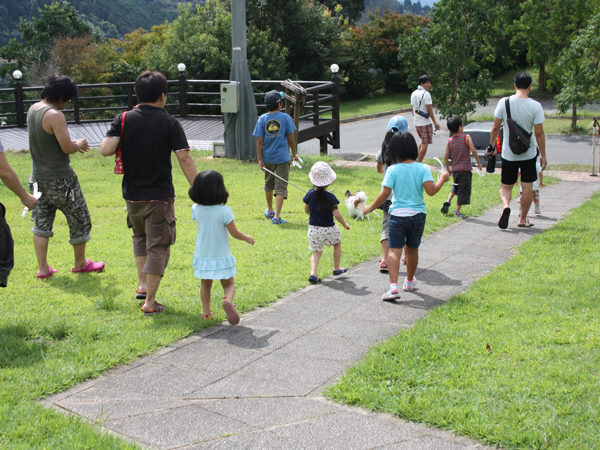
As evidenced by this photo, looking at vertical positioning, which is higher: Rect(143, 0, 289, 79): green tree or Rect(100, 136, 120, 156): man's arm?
Rect(143, 0, 289, 79): green tree

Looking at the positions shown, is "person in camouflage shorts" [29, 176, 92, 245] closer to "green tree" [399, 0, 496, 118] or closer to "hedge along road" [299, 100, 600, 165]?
"hedge along road" [299, 100, 600, 165]

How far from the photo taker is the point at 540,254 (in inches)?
285

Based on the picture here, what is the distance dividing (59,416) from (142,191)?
2.21 m

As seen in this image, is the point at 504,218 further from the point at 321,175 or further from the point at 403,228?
the point at 321,175

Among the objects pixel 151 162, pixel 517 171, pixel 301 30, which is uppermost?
pixel 301 30

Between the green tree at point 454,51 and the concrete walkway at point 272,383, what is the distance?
20.5m

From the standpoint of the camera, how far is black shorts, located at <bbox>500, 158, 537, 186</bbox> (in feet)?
28.4

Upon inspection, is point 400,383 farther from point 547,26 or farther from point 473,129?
point 547,26

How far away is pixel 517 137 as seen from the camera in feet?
27.7

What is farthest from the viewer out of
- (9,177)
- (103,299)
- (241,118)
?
(241,118)

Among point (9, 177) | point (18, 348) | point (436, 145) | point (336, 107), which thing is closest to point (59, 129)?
point (9, 177)

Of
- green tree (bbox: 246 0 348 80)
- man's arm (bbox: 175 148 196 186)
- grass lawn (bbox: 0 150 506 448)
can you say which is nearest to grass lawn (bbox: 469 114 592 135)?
green tree (bbox: 246 0 348 80)

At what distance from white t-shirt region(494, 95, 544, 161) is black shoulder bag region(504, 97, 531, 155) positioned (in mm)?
54

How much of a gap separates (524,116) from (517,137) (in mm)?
293
